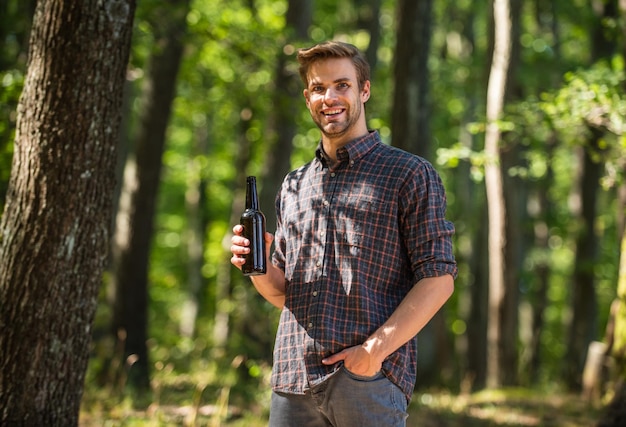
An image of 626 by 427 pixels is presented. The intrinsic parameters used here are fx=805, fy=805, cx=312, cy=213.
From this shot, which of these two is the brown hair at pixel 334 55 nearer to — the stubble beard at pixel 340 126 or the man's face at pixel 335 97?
the man's face at pixel 335 97

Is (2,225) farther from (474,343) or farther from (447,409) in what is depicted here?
(474,343)

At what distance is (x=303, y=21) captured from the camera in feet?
39.5

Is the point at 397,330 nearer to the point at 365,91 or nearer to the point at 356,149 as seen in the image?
the point at 356,149

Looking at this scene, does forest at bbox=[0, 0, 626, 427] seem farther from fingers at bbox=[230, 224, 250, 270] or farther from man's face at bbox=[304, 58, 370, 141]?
man's face at bbox=[304, 58, 370, 141]

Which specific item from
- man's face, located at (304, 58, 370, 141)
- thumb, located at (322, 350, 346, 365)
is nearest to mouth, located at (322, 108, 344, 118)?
man's face, located at (304, 58, 370, 141)

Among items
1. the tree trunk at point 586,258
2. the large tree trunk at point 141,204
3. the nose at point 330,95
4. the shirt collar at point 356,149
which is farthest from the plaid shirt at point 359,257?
the tree trunk at point 586,258

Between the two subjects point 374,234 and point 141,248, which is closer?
point 374,234

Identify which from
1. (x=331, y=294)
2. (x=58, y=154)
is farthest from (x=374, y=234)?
(x=58, y=154)

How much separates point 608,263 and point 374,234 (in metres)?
14.9

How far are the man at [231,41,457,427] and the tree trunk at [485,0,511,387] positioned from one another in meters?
7.51

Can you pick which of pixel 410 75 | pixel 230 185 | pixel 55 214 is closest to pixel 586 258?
pixel 410 75

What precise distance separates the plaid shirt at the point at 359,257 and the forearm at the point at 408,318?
0.06 m

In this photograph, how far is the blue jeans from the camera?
9.55 ft

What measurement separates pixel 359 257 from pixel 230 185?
22.3m
